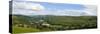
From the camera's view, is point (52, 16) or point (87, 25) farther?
point (87, 25)

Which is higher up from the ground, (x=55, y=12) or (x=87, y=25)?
(x=55, y=12)

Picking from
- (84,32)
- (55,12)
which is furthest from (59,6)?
(84,32)

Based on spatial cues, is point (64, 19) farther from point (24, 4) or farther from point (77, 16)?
point (24, 4)
